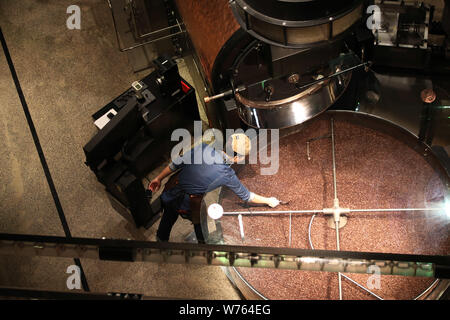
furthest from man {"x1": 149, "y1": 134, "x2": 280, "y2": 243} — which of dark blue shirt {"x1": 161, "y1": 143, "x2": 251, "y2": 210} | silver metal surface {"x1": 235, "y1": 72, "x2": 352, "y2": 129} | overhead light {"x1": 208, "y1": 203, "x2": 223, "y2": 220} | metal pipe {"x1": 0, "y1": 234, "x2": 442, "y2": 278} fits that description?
metal pipe {"x1": 0, "y1": 234, "x2": 442, "y2": 278}

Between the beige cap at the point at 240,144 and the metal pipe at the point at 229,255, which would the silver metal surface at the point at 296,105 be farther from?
the metal pipe at the point at 229,255

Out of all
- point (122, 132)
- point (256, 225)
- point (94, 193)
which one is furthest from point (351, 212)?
point (94, 193)

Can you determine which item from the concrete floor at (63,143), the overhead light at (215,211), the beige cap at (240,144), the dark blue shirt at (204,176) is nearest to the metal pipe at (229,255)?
the concrete floor at (63,143)

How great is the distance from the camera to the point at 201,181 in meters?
3.81

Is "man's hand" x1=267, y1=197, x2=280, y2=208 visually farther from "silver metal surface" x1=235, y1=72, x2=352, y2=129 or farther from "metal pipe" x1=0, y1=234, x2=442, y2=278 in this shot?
"metal pipe" x1=0, y1=234, x2=442, y2=278

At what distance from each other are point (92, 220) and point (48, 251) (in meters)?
A: 2.08

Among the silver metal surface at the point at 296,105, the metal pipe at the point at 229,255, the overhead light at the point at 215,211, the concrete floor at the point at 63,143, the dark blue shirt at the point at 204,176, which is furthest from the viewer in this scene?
the concrete floor at the point at 63,143

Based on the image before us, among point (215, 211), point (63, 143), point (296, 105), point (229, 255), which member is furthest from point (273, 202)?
point (63, 143)

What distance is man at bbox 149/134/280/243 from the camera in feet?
12.3

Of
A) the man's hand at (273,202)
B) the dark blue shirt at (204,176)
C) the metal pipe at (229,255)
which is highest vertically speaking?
the metal pipe at (229,255)

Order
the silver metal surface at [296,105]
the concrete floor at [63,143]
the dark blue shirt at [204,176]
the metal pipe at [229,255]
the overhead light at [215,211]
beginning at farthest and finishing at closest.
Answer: the concrete floor at [63,143], the dark blue shirt at [204,176], the overhead light at [215,211], the silver metal surface at [296,105], the metal pipe at [229,255]

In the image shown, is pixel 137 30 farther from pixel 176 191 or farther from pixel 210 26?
pixel 176 191

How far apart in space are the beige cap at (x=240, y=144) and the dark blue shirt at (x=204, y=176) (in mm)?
116

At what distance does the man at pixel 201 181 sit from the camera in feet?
12.3
